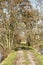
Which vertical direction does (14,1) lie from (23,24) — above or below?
above

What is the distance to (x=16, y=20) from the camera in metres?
33.7

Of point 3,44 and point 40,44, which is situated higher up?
point 3,44

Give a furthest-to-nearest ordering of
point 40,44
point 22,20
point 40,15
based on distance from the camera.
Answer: point 40,44, point 40,15, point 22,20

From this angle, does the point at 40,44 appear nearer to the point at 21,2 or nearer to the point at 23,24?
the point at 23,24

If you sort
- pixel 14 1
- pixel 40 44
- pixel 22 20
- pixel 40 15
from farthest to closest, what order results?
1. pixel 40 44
2. pixel 40 15
3. pixel 22 20
4. pixel 14 1

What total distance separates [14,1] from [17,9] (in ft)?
4.62

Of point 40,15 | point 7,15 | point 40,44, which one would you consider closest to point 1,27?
point 7,15

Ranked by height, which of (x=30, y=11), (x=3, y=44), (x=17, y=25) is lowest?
(x=3, y=44)

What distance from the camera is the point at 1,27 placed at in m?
32.2

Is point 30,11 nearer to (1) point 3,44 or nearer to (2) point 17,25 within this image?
(2) point 17,25

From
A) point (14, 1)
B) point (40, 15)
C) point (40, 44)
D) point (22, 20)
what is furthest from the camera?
point (40, 44)

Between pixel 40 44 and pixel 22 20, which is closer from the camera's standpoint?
pixel 22 20

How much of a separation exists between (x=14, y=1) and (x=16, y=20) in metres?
3.15

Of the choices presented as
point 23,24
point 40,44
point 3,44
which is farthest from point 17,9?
point 40,44
